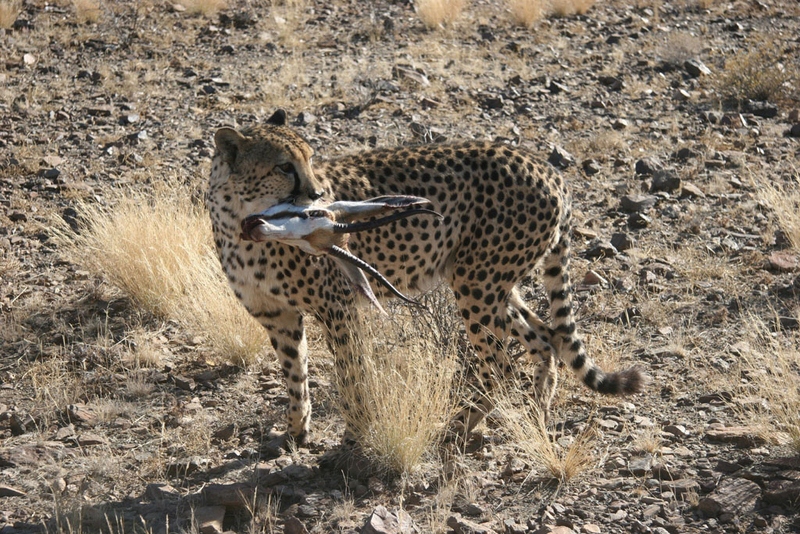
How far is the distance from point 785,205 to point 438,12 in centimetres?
651

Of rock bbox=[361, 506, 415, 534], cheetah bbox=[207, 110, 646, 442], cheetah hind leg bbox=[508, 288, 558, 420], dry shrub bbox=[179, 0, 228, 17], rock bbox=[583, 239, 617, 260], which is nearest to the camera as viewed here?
rock bbox=[361, 506, 415, 534]

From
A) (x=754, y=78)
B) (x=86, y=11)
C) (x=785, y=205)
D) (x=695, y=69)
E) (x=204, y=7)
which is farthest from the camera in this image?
(x=204, y=7)

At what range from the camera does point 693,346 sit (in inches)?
237

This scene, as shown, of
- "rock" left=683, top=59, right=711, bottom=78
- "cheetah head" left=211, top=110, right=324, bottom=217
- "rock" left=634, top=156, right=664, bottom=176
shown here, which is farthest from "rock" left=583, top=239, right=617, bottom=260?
"rock" left=683, top=59, right=711, bottom=78

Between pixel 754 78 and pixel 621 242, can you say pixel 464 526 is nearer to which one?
pixel 621 242

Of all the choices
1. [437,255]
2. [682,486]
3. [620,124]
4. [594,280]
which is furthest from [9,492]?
[620,124]

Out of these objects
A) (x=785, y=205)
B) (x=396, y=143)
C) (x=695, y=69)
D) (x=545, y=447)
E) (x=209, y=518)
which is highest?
(x=695, y=69)

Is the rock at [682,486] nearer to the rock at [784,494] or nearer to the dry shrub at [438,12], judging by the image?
the rock at [784,494]

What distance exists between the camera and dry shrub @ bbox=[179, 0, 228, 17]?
12234 millimetres

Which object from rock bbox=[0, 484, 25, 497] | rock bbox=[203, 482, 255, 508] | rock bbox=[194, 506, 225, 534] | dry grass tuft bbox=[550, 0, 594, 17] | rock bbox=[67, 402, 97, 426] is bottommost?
rock bbox=[0, 484, 25, 497]

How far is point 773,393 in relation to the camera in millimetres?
4883

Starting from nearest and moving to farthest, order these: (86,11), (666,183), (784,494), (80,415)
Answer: (784,494), (80,415), (666,183), (86,11)

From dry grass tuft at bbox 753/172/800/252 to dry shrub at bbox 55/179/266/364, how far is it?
3.98 meters

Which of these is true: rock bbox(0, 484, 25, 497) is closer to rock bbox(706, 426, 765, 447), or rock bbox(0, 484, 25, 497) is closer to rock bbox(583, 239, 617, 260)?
rock bbox(706, 426, 765, 447)
